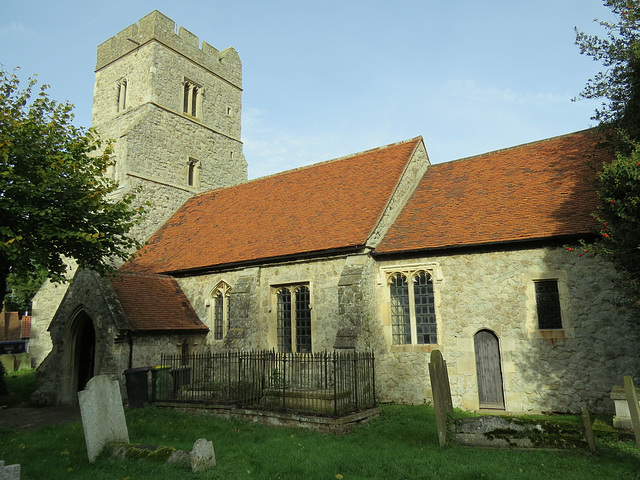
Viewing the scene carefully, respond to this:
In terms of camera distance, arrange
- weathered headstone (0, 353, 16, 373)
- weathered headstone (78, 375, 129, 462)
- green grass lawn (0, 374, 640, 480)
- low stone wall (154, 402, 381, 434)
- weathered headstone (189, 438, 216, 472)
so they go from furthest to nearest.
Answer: weathered headstone (0, 353, 16, 373) → low stone wall (154, 402, 381, 434) → weathered headstone (78, 375, 129, 462) → weathered headstone (189, 438, 216, 472) → green grass lawn (0, 374, 640, 480)

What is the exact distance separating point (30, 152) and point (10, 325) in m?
42.0

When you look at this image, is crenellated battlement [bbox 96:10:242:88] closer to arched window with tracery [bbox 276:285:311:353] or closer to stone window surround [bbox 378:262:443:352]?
arched window with tracery [bbox 276:285:311:353]

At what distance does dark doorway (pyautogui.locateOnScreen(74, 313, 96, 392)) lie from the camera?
1552 centimetres

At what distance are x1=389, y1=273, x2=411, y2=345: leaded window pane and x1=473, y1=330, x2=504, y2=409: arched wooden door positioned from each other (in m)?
2.02

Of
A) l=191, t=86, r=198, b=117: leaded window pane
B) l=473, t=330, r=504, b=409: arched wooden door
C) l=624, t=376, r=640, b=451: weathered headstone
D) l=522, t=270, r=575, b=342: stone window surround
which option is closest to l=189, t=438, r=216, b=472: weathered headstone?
l=624, t=376, r=640, b=451: weathered headstone

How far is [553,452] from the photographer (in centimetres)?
719

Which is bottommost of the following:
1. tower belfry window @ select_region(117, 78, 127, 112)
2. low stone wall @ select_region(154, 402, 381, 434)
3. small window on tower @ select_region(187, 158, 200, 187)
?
low stone wall @ select_region(154, 402, 381, 434)

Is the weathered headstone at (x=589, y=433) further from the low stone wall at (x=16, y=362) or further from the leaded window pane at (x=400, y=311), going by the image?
the low stone wall at (x=16, y=362)

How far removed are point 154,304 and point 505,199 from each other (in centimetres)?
1208

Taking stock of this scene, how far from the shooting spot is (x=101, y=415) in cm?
761

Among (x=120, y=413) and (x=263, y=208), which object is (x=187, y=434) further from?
(x=263, y=208)

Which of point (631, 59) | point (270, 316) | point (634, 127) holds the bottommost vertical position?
point (270, 316)

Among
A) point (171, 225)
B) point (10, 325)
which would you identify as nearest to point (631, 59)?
point (171, 225)

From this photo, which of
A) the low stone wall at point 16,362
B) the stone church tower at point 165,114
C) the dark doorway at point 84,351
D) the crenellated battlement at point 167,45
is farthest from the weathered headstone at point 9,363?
the crenellated battlement at point 167,45
